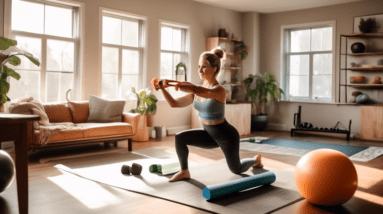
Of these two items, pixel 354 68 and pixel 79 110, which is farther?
pixel 354 68

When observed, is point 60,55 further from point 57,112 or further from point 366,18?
point 366,18

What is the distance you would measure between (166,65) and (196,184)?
15.4 feet

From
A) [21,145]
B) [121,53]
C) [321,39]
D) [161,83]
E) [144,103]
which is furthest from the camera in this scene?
[321,39]

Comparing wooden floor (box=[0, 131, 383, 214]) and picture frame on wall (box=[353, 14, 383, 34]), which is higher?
picture frame on wall (box=[353, 14, 383, 34])

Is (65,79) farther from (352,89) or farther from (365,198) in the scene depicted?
(352,89)

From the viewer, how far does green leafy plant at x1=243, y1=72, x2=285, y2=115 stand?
28.7 ft

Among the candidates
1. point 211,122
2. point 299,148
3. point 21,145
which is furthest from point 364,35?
point 21,145

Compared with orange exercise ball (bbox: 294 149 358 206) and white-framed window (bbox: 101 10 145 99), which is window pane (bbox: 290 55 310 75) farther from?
orange exercise ball (bbox: 294 149 358 206)

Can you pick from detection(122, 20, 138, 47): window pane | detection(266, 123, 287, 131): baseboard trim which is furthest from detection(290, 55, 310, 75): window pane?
detection(122, 20, 138, 47): window pane

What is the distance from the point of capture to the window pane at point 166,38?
305 inches

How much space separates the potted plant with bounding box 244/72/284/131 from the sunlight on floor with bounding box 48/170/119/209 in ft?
18.8

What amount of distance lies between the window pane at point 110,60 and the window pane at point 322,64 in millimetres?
4821

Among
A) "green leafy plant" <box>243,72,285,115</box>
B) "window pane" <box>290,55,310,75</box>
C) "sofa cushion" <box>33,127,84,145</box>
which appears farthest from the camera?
"window pane" <box>290,55,310,75</box>

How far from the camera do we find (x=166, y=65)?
7.83m
